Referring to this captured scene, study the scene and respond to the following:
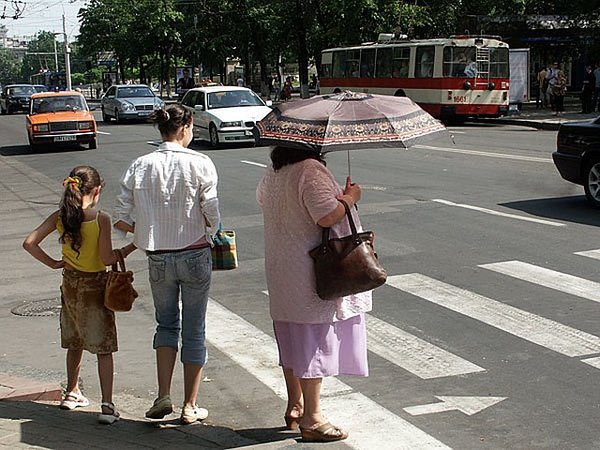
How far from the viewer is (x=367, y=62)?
38656 mm

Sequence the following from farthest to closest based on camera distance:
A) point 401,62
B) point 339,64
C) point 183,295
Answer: point 339,64 → point 401,62 → point 183,295

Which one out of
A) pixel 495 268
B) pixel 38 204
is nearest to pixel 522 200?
pixel 495 268

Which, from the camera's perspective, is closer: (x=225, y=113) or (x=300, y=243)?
(x=300, y=243)

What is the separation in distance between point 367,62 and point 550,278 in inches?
1199

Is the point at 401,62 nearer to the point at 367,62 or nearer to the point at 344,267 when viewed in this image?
the point at 367,62

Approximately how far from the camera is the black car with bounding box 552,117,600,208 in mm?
13219

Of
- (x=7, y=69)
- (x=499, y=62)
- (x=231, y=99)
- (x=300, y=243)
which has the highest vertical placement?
(x=7, y=69)

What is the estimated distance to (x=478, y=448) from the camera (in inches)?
199

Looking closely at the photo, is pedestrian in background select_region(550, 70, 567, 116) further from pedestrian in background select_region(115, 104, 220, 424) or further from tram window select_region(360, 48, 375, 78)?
pedestrian in background select_region(115, 104, 220, 424)

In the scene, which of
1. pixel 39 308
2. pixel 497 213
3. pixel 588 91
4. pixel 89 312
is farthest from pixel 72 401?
pixel 588 91

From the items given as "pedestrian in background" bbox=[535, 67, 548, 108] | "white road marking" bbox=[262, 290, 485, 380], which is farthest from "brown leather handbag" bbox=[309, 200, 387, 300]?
"pedestrian in background" bbox=[535, 67, 548, 108]

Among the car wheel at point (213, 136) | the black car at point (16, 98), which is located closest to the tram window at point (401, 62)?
the car wheel at point (213, 136)

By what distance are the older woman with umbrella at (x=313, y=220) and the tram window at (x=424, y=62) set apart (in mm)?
29779

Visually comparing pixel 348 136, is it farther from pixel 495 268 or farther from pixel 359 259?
pixel 495 268
